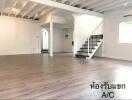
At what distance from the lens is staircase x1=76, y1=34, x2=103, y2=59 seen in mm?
7795

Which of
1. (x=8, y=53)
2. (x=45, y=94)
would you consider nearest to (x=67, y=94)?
(x=45, y=94)

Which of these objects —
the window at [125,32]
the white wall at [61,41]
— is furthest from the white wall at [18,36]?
the window at [125,32]

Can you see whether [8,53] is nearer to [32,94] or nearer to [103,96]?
[32,94]

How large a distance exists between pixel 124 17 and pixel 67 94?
6221mm

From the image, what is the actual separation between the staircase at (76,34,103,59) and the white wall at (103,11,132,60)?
1.56 feet

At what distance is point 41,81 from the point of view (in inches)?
120

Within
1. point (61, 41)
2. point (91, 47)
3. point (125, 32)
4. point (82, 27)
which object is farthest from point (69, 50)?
point (125, 32)

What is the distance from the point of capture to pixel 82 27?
8.84m

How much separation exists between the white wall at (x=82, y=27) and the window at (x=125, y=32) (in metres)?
1.78

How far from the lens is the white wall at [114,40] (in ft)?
23.2

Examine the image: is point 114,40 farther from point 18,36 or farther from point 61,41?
point 18,36

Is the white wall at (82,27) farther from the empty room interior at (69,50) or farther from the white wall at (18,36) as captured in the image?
the white wall at (18,36)

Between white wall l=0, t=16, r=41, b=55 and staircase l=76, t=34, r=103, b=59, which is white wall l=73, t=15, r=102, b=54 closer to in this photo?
staircase l=76, t=34, r=103, b=59

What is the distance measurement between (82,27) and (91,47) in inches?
63.3
